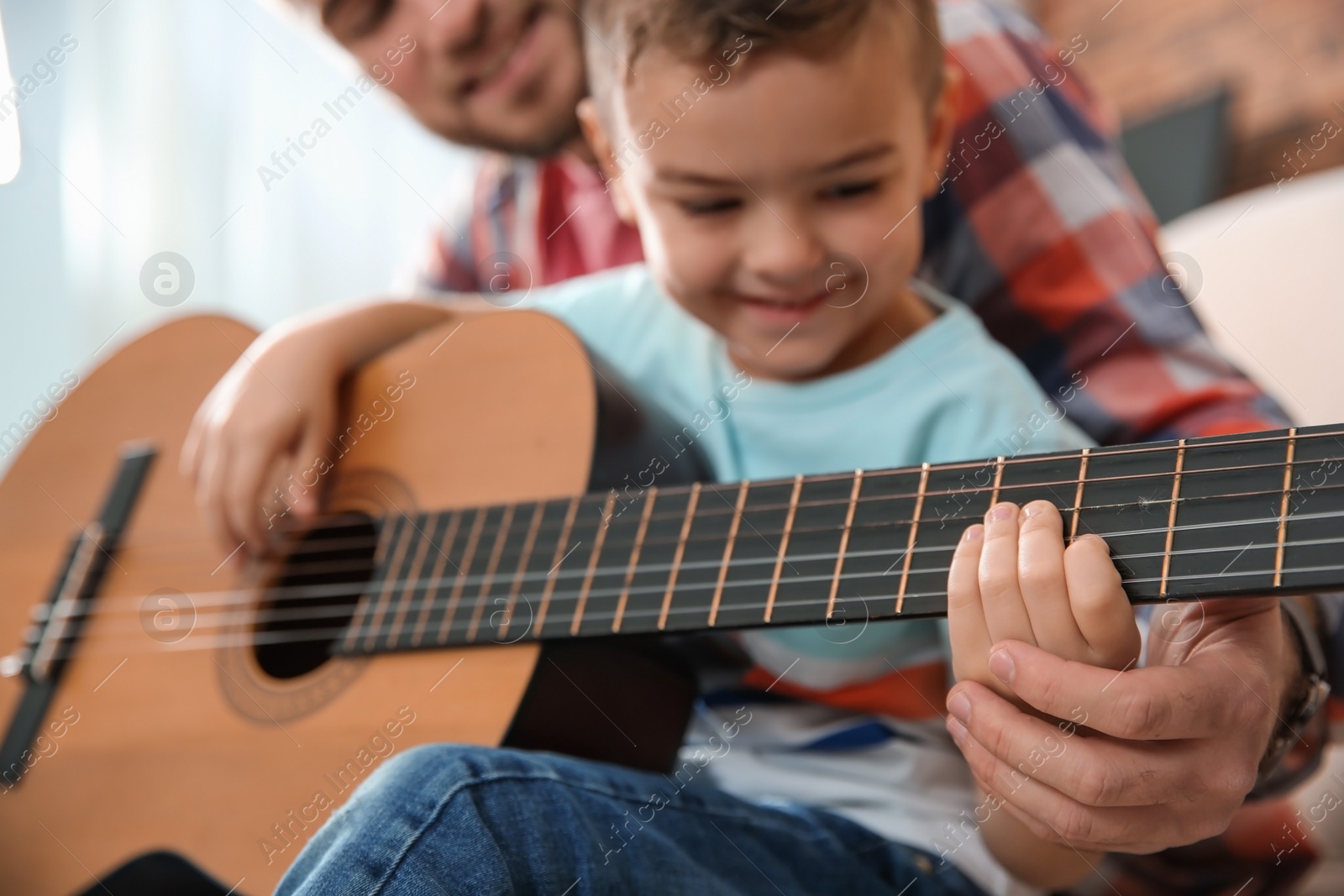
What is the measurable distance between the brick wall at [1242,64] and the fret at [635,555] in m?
2.33

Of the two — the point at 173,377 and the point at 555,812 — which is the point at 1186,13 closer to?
the point at 173,377

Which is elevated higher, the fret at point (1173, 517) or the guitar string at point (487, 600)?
the guitar string at point (487, 600)

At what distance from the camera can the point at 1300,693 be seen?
0.59 meters

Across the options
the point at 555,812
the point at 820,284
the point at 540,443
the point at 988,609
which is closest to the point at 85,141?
the point at 540,443

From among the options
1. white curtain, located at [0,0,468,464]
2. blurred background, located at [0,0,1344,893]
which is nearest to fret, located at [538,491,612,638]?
blurred background, located at [0,0,1344,893]

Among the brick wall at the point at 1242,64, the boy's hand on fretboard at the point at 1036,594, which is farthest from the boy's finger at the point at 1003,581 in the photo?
the brick wall at the point at 1242,64

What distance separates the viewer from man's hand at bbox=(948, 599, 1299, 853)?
475mm

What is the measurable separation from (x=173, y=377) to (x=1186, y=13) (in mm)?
2769

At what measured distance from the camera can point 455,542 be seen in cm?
74

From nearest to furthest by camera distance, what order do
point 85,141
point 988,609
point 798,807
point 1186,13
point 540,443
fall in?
point 988,609, point 798,807, point 540,443, point 85,141, point 1186,13

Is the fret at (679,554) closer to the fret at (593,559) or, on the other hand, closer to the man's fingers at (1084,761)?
the fret at (593,559)

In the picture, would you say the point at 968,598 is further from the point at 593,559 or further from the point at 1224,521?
the point at 593,559

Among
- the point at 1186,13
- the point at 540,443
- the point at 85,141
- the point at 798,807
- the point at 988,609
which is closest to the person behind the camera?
the point at 988,609

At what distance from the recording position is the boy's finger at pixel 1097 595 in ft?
1.50
